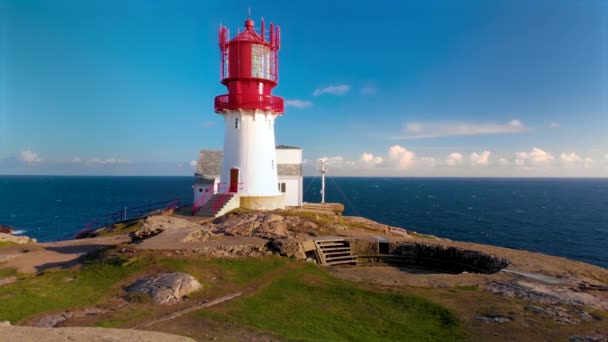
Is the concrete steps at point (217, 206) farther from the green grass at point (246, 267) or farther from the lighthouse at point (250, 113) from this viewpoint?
the green grass at point (246, 267)

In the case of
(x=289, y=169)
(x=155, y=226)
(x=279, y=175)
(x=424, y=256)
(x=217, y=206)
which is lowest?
(x=424, y=256)

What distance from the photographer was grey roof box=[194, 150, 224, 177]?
41.6m

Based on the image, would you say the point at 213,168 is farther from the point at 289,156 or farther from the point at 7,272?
the point at 7,272

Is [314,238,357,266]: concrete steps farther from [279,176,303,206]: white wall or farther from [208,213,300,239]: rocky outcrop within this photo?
[279,176,303,206]: white wall

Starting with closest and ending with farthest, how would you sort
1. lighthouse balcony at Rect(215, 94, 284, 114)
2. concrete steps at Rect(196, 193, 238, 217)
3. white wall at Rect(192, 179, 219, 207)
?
1. concrete steps at Rect(196, 193, 238, 217)
2. lighthouse balcony at Rect(215, 94, 284, 114)
3. white wall at Rect(192, 179, 219, 207)

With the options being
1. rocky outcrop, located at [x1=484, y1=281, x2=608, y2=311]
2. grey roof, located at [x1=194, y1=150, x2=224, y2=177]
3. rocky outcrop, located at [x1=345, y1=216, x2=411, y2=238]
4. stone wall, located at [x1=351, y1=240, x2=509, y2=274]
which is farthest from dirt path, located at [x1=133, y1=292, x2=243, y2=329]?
grey roof, located at [x1=194, y1=150, x2=224, y2=177]

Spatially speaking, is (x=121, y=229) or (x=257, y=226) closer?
(x=257, y=226)

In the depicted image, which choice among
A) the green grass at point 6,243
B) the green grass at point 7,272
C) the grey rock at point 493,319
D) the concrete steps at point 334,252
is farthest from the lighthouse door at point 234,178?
the grey rock at point 493,319

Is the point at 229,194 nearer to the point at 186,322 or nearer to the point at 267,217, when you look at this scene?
the point at 267,217

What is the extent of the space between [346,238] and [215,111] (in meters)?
17.0

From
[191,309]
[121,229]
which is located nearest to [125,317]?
[191,309]

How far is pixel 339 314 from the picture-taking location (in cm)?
1320

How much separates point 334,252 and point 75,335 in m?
16.9

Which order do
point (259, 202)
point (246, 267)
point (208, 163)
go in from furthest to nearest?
1. point (208, 163)
2. point (259, 202)
3. point (246, 267)
